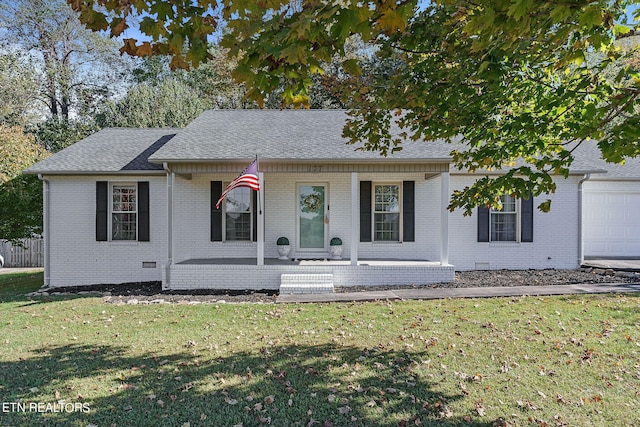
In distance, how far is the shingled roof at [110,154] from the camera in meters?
10.9

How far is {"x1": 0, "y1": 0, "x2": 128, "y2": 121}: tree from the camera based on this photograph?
86.4ft

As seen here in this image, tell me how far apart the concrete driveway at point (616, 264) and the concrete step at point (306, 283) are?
25.3ft

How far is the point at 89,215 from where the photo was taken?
36.7 ft

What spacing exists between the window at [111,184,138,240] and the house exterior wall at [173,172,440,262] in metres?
1.24

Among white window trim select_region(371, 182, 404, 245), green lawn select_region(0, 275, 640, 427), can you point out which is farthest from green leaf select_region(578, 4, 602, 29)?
white window trim select_region(371, 182, 404, 245)

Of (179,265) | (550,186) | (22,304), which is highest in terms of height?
(550,186)

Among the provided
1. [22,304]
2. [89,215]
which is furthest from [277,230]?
[22,304]

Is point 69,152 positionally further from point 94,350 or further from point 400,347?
point 400,347

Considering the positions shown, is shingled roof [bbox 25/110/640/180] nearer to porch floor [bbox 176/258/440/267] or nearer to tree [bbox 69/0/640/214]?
porch floor [bbox 176/258/440/267]

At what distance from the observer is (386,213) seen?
1159cm

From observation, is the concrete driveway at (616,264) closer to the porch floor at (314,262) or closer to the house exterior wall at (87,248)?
the porch floor at (314,262)

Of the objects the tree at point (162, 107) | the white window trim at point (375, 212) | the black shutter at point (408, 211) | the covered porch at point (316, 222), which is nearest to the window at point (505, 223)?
the covered porch at point (316, 222)

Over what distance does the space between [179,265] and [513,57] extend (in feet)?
27.6

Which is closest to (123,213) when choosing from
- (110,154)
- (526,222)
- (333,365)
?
(110,154)
